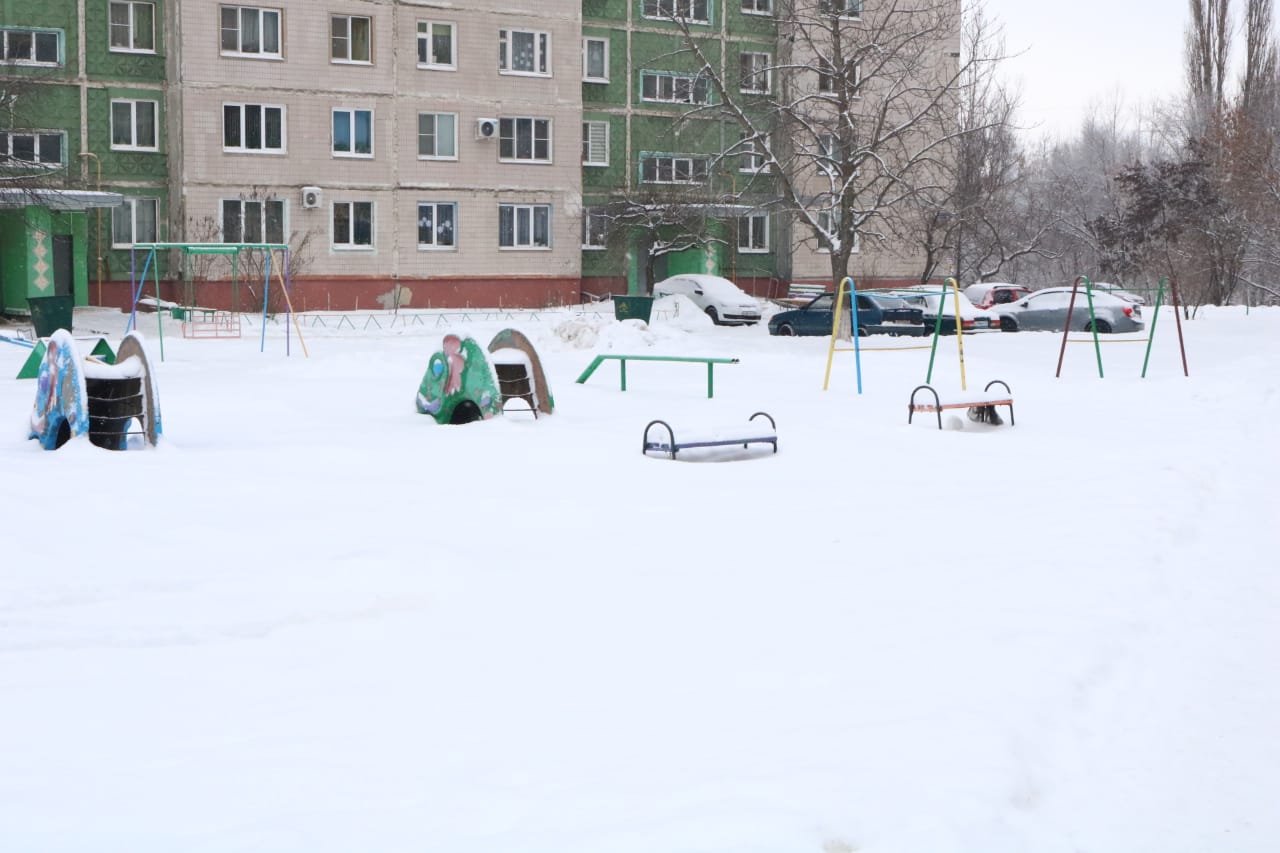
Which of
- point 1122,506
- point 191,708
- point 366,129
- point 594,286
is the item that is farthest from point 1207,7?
point 191,708

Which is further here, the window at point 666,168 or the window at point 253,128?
the window at point 666,168

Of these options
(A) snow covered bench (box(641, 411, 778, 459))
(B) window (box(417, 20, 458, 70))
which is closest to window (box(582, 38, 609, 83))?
(B) window (box(417, 20, 458, 70))

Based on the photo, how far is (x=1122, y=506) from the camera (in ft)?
32.1

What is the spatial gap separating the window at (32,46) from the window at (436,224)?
32.3 ft

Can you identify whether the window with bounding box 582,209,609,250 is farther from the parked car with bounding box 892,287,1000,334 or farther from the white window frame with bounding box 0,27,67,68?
the white window frame with bounding box 0,27,67,68

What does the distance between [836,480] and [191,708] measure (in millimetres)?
6372

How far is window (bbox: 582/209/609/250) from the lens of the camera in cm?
4250

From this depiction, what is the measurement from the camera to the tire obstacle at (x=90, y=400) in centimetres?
1109

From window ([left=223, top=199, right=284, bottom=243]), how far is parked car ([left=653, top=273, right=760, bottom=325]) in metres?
10.5

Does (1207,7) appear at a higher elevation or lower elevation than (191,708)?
higher

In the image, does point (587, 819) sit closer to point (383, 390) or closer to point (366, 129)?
point (383, 390)

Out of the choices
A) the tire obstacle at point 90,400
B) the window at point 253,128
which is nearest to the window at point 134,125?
the window at point 253,128

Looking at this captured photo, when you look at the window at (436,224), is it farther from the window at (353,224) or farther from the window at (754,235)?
the window at (754,235)

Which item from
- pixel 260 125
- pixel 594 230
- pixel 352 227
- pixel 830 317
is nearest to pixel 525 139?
pixel 594 230
